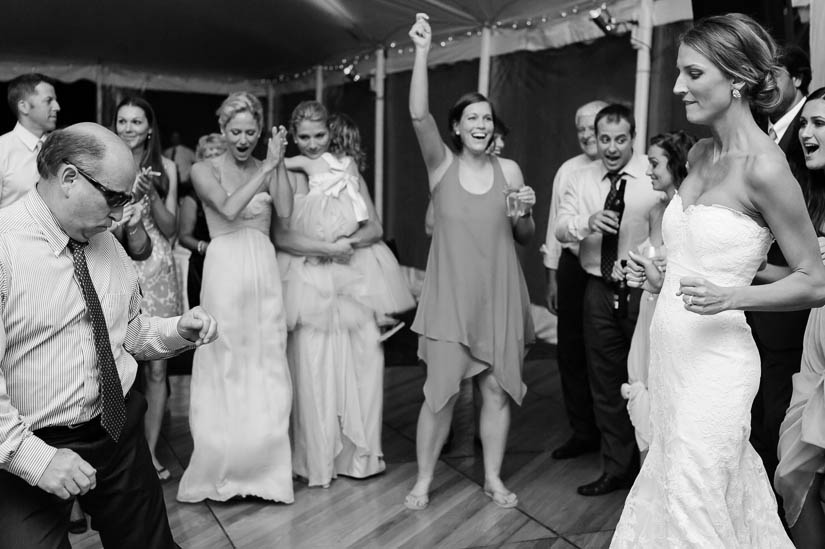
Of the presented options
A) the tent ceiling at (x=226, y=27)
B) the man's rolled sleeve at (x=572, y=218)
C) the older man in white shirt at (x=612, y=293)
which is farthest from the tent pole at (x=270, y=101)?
the older man in white shirt at (x=612, y=293)

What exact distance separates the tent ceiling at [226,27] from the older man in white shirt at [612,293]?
2.18 meters

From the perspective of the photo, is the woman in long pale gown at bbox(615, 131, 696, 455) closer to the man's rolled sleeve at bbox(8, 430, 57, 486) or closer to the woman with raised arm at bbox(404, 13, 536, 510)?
the woman with raised arm at bbox(404, 13, 536, 510)

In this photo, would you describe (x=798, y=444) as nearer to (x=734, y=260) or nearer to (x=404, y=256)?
(x=734, y=260)

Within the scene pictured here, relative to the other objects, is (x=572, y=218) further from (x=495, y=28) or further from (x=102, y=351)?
(x=495, y=28)

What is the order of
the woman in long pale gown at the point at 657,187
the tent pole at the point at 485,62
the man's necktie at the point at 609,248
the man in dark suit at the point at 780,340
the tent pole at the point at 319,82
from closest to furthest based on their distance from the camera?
the man in dark suit at the point at 780,340
the woman in long pale gown at the point at 657,187
the man's necktie at the point at 609,248
the tent pole at the point at 485,62
the tent pole at the point at 319,82

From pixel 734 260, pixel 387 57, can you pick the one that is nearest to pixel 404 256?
pixel 387 57

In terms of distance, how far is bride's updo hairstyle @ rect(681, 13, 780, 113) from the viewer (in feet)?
6.88

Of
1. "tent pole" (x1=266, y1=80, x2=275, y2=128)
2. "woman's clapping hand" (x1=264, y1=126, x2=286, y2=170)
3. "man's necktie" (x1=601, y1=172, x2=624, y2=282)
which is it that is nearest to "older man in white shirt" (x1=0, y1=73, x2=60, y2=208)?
"woman's clapping hand" (x1=264, y1=126, x2=286, y2=170)

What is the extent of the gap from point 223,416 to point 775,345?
2247mm

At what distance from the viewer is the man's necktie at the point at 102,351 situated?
209 cm

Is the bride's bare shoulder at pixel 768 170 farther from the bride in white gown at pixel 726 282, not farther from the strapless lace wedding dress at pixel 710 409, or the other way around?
the strapless lace wedding dress at pixel 710 409

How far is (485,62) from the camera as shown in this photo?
21.4 ft

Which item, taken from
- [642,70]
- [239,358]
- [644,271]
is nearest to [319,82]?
[642,70]

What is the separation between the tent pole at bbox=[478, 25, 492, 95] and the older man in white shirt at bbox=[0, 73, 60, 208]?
3392 mm
